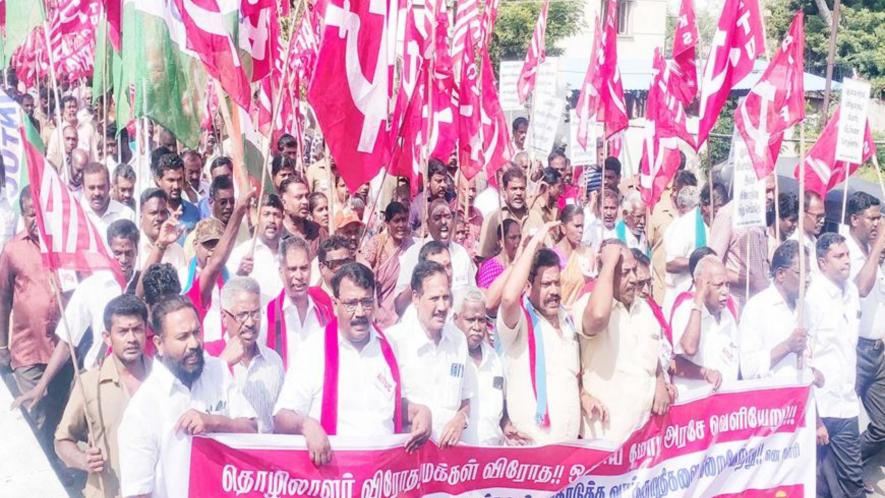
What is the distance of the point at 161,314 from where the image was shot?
13.3 ft

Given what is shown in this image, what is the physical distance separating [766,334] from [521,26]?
25.6 metres

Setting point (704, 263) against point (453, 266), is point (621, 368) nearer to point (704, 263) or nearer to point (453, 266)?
point (704, 263)

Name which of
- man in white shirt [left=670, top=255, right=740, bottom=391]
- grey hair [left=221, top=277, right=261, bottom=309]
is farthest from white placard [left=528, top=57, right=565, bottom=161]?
grey hair [left=221, top=277, right=261, bottom=309]

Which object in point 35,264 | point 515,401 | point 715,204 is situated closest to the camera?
point 515,401

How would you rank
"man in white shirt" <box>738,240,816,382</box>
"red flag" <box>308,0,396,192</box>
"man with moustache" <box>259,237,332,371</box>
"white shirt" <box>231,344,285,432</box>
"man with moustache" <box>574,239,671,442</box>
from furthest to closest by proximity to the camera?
1. "man in white shirt" <box>738,240,816,382</box>
2. "red flag" <box>308,0,396,192</box>
3. "man with moustache" <box>259,237,332,371</box>
4. "man with moustache" <box>574,239,671,442</box>
5. "white shirt" <box>231,344,285,432</box>

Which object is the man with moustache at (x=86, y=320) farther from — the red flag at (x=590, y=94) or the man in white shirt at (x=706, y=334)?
the red flag at (x=590, y=94)

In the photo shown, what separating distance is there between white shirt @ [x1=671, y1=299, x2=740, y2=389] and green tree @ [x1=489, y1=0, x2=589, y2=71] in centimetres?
2462

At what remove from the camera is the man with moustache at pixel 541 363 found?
15.4ft

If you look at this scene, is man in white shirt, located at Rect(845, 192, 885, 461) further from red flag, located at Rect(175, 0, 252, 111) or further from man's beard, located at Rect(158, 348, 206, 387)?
man's beard, located at Rect(158, 348, 206, 387)

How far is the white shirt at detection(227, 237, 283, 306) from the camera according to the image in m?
5.79

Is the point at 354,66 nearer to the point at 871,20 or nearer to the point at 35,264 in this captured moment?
the point at 35,264

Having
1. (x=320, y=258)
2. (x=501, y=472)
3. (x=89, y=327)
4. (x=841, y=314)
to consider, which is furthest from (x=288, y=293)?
(x=841, y=314)

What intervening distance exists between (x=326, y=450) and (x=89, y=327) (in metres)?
1.75

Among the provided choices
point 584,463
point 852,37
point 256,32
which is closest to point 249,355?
point 584,463
